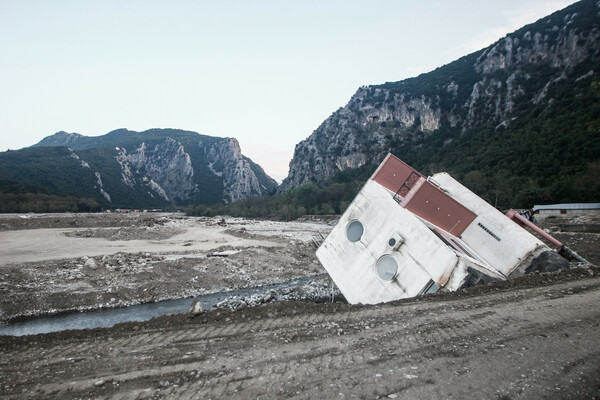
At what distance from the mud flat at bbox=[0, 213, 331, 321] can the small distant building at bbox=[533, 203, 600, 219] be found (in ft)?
94.1

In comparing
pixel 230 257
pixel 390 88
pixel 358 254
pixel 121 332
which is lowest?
pixel 230 257

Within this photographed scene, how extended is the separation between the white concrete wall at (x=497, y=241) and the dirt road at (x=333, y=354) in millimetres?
7455

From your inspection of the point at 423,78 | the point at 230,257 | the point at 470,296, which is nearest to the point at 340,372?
the point at 470,296

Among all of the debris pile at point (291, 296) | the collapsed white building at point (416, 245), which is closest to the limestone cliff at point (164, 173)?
the debris pile at point (291, 296)

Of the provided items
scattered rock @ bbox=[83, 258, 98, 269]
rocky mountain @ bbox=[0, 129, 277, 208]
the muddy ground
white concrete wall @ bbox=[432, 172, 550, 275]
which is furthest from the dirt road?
rocky mountain @ bbox=[0, 129, 277, 208]

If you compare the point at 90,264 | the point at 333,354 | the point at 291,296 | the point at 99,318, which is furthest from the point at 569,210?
the point at 90,264

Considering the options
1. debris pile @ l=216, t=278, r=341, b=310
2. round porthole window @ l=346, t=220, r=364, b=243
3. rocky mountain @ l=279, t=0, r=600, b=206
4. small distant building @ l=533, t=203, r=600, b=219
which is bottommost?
small distant building @ l=533, t=203, r=600, b=219

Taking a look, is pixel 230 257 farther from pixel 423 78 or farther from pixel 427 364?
pixel 423 78

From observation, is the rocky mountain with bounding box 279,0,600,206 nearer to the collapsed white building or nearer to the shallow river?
the collapsed white building

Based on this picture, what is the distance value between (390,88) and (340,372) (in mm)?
147013

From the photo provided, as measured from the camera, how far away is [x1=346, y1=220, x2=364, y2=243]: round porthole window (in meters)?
13.4

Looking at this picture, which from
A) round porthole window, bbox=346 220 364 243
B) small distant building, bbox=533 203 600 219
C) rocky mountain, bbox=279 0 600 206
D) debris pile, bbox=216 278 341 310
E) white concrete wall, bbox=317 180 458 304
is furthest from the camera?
rocky mountain, bbox=279 0 600 206

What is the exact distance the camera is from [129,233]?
30734mm

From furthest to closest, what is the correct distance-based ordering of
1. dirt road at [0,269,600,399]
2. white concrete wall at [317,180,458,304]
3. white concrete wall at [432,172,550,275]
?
white concrete wall at [432,172,550,275] < white concrete wall at [317,180,458,304] < dirt road at [0,269,600,399]
